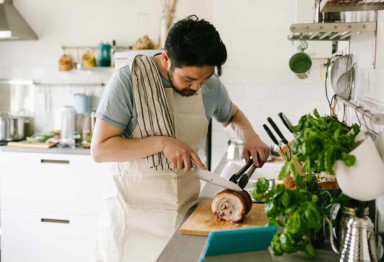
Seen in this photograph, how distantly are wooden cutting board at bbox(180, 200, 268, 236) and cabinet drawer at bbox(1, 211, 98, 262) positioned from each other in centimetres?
203

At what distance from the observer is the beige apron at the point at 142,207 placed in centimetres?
179

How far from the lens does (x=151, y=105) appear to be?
1793 millimetres

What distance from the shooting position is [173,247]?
1408 mm

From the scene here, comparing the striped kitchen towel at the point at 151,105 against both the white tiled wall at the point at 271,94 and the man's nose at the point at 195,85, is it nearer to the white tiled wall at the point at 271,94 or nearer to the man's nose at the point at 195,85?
the man's nose at the point at 195,85

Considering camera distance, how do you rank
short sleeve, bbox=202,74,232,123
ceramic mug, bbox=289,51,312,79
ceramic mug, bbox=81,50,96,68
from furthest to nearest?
ceramic mug, bbox=81,50,96,68 → ceramic mug, bbox=289,51,312,79 → short sleeve, bbox=202,74,232,123

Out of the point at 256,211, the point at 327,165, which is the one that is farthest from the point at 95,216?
the point at 327,165

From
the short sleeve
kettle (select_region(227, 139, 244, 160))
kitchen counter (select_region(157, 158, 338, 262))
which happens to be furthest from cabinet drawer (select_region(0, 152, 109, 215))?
kitchen counter (select_region(157, 158, 338, 262))

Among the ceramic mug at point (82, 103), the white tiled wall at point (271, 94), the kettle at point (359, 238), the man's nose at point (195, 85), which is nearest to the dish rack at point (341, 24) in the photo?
the man's nose at point (195, 85)

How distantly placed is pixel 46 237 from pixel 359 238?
2966 mm

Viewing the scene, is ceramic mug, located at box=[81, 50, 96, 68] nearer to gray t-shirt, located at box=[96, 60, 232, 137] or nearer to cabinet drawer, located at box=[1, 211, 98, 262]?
cabinet drawer, located at box=[1, 211, 98, 262]

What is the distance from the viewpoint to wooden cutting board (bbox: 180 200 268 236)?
1519 mm

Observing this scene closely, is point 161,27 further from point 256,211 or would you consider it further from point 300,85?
point 256,211

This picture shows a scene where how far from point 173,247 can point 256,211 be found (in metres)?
0.43

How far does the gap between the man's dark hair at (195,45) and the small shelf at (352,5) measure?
0.36 metres
